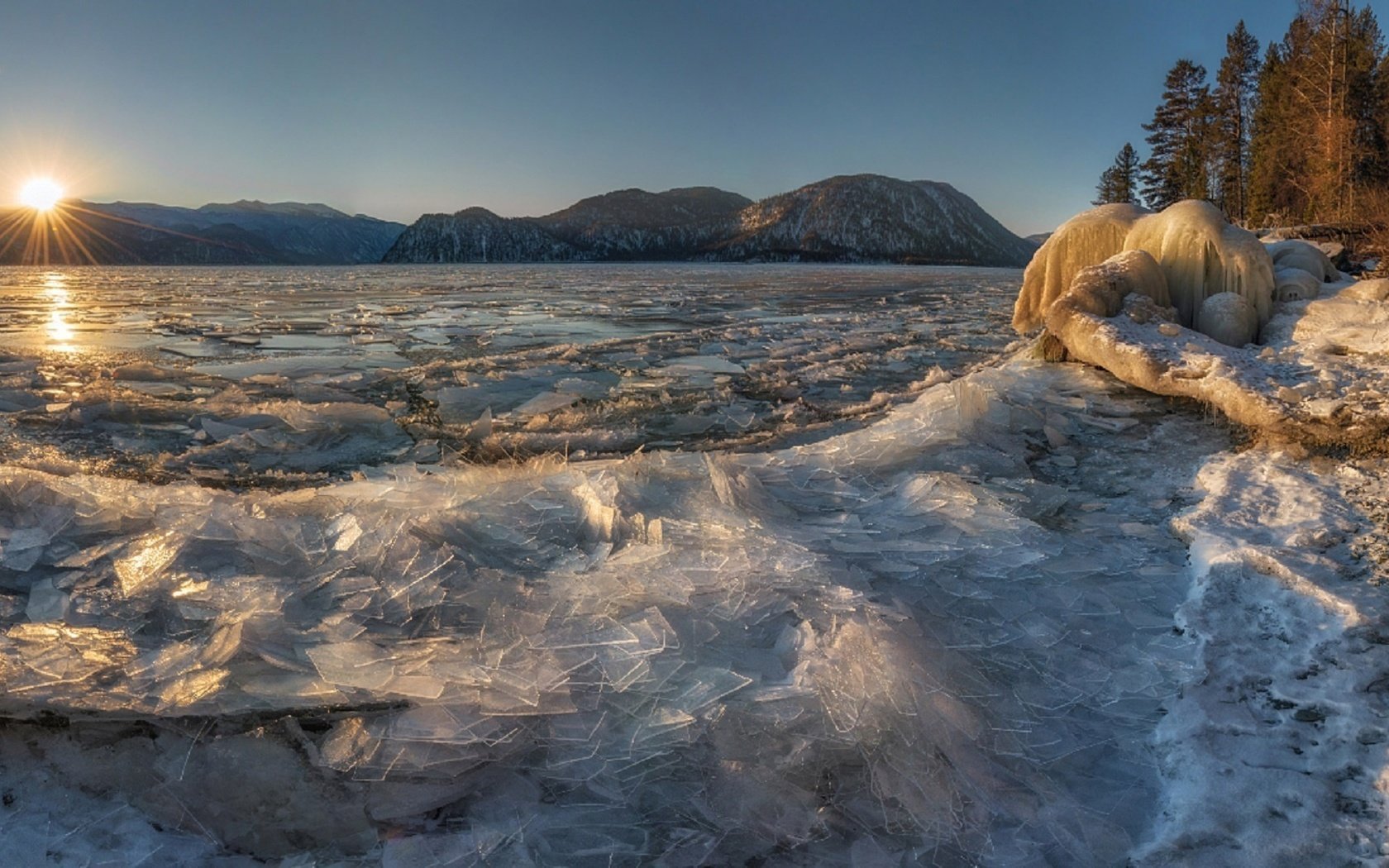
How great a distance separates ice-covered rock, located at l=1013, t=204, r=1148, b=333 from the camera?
10.4 metres

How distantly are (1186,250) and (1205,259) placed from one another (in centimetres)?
26

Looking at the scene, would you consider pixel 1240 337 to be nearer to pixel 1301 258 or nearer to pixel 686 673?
pixel 1301 258

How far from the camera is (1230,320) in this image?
775 centimetres

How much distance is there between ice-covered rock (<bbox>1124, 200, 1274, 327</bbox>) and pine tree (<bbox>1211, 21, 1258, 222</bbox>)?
38377 mm

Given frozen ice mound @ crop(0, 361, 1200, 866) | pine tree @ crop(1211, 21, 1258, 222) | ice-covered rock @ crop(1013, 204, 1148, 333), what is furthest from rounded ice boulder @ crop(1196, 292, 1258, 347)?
pine tree @ crop(1211, 21, 1258, 222)

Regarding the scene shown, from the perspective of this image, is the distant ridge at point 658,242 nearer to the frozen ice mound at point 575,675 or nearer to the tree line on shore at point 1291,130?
the tree line on shore at point 1291,130

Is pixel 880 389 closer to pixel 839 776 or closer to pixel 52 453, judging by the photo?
pixel 839 776

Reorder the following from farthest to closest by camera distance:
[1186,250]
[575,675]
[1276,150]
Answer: [1276,150]
[1186,250]
[575,675]

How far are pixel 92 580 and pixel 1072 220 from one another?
11.7 m

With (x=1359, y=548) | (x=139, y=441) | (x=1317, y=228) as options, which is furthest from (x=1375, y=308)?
(x=1317, y=228)

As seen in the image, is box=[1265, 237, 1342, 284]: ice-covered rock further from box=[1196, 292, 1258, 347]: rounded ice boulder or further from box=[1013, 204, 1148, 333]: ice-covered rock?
box=[1196, 292, 1258, 347]: rounded ice boulder

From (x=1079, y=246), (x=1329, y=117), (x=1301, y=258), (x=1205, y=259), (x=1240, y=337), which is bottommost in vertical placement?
(x=1240, y=337)

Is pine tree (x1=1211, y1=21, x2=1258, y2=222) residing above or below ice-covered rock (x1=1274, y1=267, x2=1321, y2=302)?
above

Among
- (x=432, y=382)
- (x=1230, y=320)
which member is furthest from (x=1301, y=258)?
(x=432, y=382)
